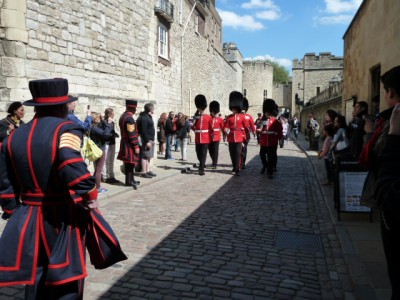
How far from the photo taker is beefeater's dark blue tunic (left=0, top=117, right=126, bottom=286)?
247 cm

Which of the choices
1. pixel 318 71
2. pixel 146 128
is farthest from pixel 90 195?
pixel 318 71

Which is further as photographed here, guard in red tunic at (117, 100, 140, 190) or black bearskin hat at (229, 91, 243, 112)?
black bearskin hat at (229, 91, 243, 112)

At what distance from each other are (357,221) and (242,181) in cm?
415

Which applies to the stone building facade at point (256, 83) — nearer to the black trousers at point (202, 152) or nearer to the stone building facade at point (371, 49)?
the stone building facade at point (371, 49)

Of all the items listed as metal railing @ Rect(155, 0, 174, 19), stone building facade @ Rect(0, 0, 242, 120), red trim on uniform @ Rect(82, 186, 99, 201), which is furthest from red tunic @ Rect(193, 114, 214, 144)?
metal railing @ Rect(155, 0, 174, 19)

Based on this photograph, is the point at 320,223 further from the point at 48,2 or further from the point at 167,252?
the point at 48,2

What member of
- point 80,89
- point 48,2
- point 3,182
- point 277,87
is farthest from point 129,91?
point 277,87

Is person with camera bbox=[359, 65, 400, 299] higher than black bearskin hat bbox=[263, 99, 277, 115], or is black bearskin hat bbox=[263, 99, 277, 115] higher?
black bearskin hat bbox=[263, 99, 277, 115]

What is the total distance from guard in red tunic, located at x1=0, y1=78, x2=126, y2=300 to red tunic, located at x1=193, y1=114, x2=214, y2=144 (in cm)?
833

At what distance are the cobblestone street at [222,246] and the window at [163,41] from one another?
11.5 metres

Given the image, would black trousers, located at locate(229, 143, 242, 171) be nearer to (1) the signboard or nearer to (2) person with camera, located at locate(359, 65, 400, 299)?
(1) the signboard

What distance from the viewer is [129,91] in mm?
11758

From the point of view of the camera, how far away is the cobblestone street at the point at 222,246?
3.76 m

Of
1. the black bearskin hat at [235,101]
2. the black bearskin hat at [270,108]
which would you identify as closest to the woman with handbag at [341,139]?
the black bearskin hat at [270,108]
